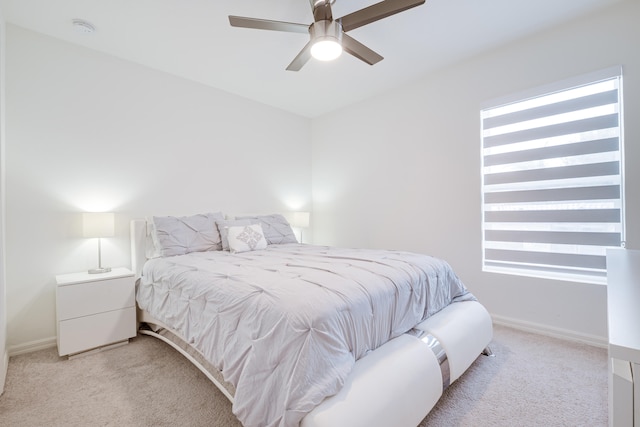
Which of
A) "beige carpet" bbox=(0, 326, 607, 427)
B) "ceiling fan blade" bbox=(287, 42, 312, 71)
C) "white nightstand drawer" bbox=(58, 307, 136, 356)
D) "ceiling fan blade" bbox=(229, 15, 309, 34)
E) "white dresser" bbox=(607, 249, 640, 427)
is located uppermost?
"ceiling fan blade" bbox=(229, 15, 309, 34)

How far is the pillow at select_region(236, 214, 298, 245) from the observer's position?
3.24 m

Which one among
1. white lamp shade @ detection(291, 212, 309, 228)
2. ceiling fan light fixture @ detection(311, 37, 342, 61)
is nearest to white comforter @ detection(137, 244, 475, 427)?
ceiling fan light fixture @ detection(311, 37, 342, 61)

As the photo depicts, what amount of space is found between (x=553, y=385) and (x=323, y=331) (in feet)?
5.23

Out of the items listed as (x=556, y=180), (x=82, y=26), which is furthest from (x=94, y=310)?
(x=556, y=180)

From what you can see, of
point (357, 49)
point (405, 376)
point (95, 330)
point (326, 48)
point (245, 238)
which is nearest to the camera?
point (405, 376)

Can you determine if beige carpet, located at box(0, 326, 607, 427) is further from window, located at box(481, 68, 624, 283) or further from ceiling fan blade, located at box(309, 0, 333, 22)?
ceiling fan blade, located at box(309, 0, 333, 22)

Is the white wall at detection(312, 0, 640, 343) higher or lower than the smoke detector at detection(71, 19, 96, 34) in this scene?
lower

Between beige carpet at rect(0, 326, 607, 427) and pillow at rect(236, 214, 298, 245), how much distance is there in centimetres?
143

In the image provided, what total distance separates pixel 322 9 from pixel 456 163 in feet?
6.55

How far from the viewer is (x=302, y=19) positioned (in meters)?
2.25

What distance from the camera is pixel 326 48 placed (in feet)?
6.32

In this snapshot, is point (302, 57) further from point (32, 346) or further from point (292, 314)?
point (32, 346)

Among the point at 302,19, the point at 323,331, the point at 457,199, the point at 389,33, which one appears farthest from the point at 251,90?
the point at 323,331

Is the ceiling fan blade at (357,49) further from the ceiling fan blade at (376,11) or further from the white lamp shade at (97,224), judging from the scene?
the white lamp shade at (97,224)
